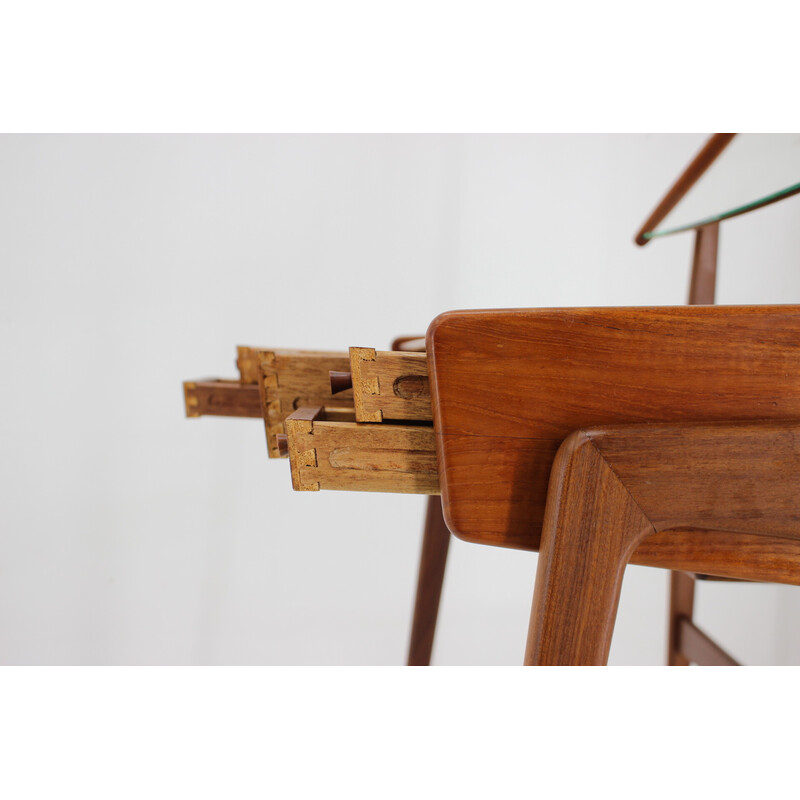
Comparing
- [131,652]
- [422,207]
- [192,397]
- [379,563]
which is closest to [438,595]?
[192,397]

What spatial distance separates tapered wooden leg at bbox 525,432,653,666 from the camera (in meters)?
0.47

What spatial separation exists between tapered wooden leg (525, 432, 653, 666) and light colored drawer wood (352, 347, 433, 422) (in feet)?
0.40

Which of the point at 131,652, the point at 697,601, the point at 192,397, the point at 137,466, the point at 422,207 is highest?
the point at 422,207

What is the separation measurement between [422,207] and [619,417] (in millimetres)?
1505

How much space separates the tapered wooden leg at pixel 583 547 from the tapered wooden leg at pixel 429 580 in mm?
553

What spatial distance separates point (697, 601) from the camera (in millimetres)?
2195

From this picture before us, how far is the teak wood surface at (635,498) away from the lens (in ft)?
1.54

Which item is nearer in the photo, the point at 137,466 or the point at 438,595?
the point at 438,595

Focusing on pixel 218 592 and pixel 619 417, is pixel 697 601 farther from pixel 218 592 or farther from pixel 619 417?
pixel 619 417

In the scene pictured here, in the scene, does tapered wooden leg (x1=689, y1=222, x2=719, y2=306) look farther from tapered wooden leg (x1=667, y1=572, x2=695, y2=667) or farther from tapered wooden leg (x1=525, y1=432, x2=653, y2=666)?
tapered wooden leg (x1=525, y1=432, x2=653, y2=666)

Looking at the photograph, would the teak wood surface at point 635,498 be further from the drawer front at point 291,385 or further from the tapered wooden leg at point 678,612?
the tapered wooden leg at point 678,612

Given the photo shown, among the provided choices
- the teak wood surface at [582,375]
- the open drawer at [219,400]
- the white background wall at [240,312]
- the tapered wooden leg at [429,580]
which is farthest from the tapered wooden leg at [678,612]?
the teak wood surface at [582,375]

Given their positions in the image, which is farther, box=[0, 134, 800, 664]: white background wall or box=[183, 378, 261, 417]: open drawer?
box=[0, 134, 800, 664]: white background wall

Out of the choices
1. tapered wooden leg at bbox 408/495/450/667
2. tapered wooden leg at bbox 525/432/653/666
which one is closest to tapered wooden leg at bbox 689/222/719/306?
tapered wooden leg at bbox 408/495/450/667
